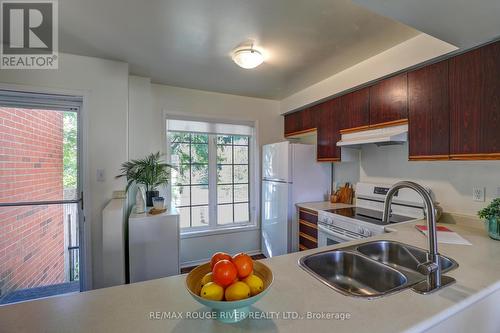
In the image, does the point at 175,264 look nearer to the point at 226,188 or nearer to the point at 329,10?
the point at 226,188

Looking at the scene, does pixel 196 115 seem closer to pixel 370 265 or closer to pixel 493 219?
pixel 370 265

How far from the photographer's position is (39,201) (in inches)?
82.6

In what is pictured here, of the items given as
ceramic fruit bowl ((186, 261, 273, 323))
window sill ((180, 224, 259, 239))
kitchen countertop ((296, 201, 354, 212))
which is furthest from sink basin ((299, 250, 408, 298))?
window sill ((180, 224, 259, 239))

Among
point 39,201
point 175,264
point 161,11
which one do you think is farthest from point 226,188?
point 161,11

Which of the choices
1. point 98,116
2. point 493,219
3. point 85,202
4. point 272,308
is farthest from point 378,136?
point 85,202

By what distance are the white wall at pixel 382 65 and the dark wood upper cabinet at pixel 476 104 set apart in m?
0.17

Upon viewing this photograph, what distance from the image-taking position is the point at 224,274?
0.67 meters

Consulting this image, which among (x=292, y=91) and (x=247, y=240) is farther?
(x=247, y=240)

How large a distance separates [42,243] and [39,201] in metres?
0.40

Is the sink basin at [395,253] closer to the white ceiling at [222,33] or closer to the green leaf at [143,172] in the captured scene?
the white ceiling at [222,33]

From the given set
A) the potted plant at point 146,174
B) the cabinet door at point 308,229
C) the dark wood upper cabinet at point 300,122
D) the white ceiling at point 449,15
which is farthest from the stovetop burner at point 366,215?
the potted plant at point 146,174

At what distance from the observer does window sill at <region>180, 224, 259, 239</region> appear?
315cm

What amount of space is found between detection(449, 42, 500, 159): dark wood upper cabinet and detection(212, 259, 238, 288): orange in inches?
73.6

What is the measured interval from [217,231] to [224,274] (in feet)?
9.00
